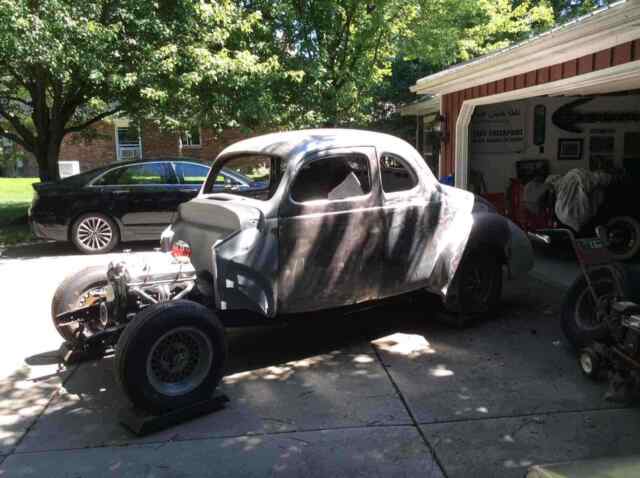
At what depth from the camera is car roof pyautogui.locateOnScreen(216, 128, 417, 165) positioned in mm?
5078

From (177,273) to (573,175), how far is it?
6.67m

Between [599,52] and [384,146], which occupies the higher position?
[599,52]

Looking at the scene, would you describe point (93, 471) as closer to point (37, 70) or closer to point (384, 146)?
point (384, 146)

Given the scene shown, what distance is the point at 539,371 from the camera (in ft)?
16.3

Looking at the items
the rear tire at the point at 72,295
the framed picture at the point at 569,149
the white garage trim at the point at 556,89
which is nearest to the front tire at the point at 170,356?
the rear tire at the point at 72,295

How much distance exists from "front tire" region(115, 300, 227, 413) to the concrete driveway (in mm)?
228

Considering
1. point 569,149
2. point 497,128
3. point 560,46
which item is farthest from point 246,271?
point 569,149

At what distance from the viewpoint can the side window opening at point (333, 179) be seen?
5223mm

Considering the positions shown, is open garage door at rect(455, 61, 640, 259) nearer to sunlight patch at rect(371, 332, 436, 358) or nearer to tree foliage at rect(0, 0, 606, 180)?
tree foliage at rect(0, 0, 606, 180)

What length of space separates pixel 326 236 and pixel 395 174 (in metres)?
1.36

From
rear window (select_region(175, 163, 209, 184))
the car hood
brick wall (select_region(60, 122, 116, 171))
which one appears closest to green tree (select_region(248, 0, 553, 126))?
rear window (select_region(175, 163, 209, 184))

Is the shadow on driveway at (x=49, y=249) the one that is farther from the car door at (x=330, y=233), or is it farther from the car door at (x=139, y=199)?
the car door at (x=330, y=233)

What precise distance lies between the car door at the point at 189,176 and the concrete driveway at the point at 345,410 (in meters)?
4.73

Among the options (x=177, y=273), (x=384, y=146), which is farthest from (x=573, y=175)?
(x=177, y=273)
